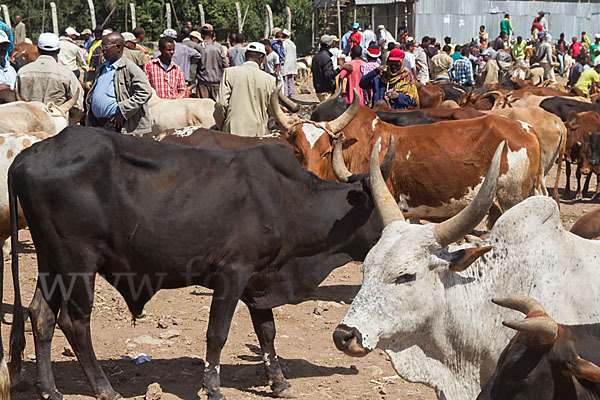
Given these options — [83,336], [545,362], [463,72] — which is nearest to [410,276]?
[545,362]

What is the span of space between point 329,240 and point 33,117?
3.96 meters

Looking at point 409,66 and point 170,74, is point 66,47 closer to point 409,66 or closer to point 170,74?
point 170,74

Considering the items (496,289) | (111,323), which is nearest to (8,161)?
(111,323)

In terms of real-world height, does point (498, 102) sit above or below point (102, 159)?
below

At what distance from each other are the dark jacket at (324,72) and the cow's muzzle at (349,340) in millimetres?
10218

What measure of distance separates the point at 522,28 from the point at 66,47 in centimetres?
2604

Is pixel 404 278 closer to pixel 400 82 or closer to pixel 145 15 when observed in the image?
pixel 400 82

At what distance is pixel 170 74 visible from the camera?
1066 centimetres

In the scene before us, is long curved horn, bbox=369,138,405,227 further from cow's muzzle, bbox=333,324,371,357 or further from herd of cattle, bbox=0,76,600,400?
cow's muzzle, bbox=333,324,371,357

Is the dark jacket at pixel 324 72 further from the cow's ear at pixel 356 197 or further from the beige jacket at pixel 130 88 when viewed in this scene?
the cow's ear at pixel 356 197

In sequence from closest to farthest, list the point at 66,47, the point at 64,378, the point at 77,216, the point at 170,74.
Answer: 1. the point at 77,216
2. the point at 64,378
3. the point at 170,74
4. the point at 66,47

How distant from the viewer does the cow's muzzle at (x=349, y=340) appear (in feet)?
10.9

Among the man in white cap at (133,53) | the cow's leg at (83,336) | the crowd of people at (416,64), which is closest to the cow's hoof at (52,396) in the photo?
the cow's leg at (83,336)

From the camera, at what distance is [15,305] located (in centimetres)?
462
